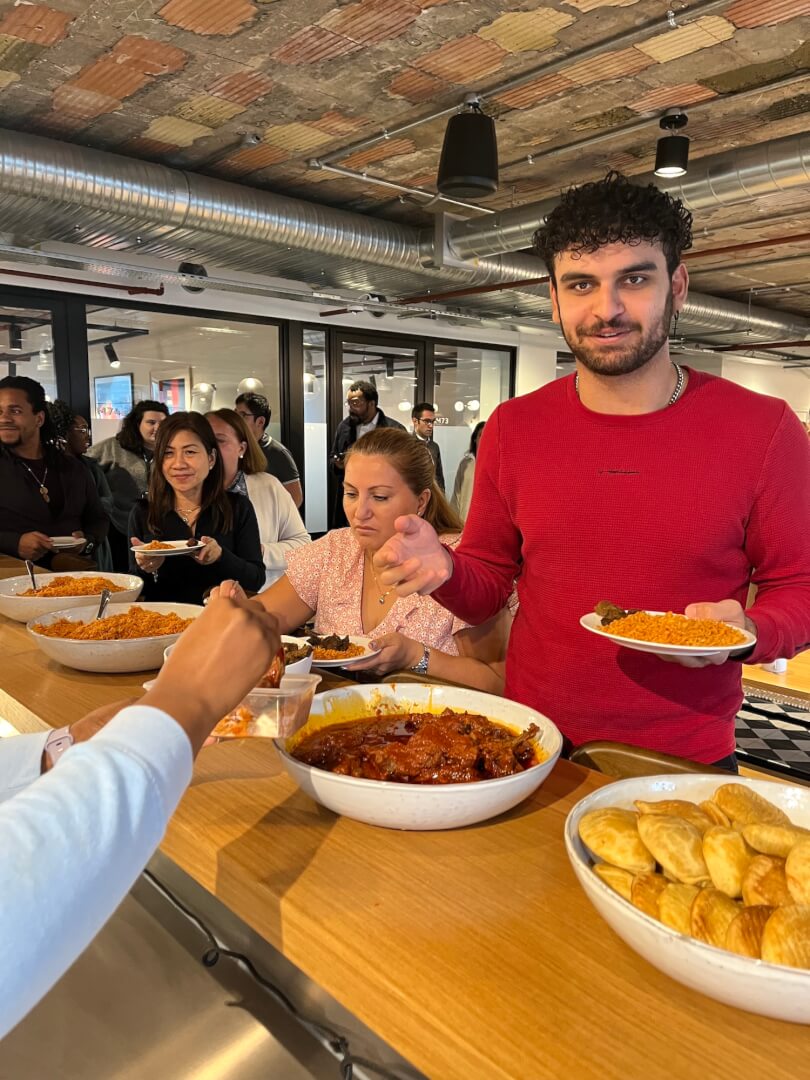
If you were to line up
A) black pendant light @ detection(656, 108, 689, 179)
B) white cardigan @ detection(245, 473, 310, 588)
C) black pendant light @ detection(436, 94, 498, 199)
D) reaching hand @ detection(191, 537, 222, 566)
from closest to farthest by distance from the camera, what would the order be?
reaching hand @ detection(191, 537, 222, 566) < black pendant light @ detection(436, 94, 498, 199) < white cardigan @ detection(245, 473, 310, 588) < black pendant light @ detection(656, 108, 689, 179)

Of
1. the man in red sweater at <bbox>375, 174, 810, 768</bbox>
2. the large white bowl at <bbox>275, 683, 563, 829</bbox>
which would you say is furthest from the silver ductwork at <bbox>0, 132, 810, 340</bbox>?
the large white bowl at <bbox>275, 683, 563, 829</bbox>

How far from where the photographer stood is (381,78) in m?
4.48

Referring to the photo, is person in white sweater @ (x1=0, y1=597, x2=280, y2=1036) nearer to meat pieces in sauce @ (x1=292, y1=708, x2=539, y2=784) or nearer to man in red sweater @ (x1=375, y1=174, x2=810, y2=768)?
meat pieces in sauce @ (x1=292, y1=708, x2=539, y2=784)

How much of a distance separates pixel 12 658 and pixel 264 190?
5460 mm

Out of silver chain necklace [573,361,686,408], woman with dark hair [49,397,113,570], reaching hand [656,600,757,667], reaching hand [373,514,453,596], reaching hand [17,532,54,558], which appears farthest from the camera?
woman with dark hair [49,397,113,570]

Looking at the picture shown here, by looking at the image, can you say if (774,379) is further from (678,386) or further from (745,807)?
(745,807)

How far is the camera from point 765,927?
2.35 ft

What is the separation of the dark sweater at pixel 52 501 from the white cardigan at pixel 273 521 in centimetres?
88

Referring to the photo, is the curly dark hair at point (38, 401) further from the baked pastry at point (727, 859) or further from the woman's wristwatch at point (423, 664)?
the baked pastry at point (727, 859)

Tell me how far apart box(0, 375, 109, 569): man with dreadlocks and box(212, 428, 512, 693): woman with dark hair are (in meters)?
1.91

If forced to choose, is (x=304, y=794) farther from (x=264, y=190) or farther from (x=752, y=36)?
(x=264, y=190)

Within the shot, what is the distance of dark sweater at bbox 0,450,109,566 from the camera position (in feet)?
13.6

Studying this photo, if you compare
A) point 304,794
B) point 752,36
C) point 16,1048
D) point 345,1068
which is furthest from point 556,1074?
point 752,36

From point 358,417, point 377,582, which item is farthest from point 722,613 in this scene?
point 358,417
